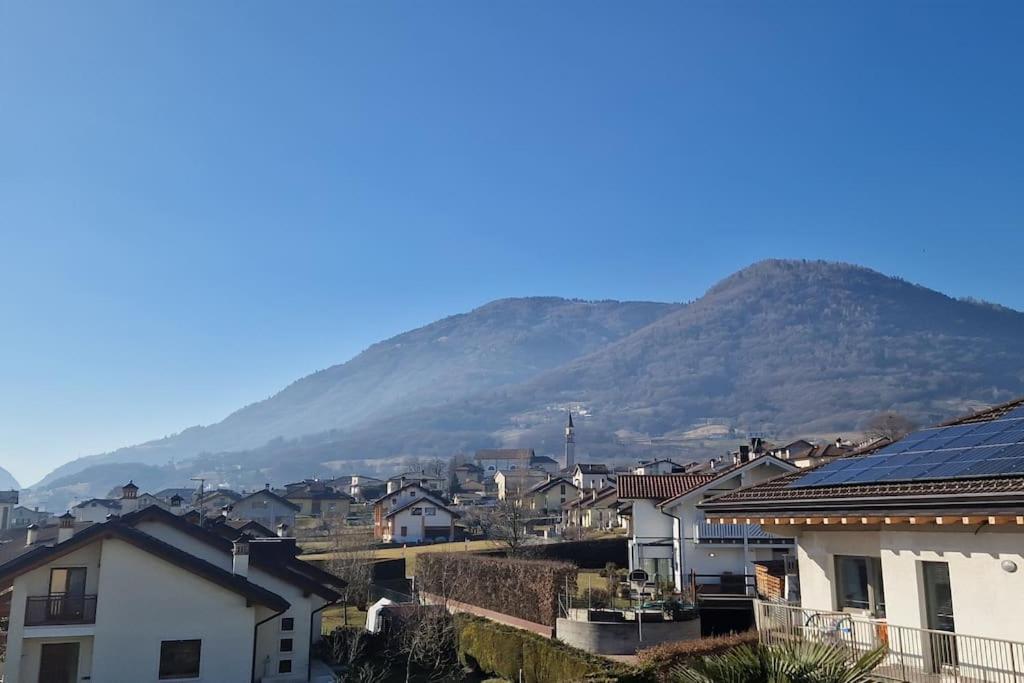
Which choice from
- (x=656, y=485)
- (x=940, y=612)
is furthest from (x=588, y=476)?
(x=940, y=612)

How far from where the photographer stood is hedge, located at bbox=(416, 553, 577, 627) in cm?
3544

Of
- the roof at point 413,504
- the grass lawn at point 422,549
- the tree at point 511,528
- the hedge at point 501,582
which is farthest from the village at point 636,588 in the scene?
the roof at point 413,504

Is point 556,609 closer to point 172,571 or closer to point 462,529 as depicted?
point 172,571

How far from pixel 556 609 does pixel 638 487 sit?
12548 millimetres

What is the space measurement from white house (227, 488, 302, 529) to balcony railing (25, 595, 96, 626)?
2935 inches

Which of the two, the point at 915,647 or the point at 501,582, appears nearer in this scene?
the point at 915,647

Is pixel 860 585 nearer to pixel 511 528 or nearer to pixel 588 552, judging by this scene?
pixel 588 552

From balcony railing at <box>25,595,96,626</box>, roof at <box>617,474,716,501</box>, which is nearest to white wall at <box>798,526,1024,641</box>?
balcony railing at <box>25,595,96,626</box>

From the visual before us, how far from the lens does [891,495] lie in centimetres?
1414

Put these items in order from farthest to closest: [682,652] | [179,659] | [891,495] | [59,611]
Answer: [179,659] < [59,611] < [682,652] < [891,495]

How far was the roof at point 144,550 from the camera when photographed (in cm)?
2462

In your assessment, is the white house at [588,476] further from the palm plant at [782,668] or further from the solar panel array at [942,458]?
the palm plant at [782,668]

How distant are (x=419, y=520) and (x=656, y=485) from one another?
147 feet

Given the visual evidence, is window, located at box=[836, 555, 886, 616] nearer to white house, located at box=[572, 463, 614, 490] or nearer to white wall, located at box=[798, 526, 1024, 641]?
white wall, located at box=[798, 526, 1024, 641]
